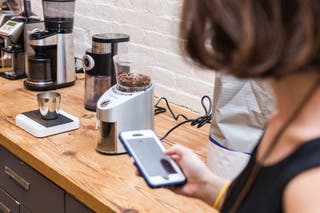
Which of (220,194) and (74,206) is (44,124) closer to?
(74,206)

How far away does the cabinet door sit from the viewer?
48.2 inches

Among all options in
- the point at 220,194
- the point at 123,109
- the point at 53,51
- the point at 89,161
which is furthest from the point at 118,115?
the point at 53,51

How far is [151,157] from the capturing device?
958 millimetres

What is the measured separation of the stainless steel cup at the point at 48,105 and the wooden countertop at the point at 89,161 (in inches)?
3.5

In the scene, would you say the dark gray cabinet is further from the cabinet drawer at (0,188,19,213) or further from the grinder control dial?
the grinder control dial

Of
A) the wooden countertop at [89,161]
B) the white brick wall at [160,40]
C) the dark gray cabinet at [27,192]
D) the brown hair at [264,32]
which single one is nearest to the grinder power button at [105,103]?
the wooden countertop at [89,161]

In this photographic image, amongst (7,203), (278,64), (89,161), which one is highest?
(278,64)

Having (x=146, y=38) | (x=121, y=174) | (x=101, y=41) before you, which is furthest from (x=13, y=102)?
(x=121, y=174)

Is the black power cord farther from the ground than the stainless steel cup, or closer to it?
closer to it

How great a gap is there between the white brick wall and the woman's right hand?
0.73m

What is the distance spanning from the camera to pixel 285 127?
0.60 meters

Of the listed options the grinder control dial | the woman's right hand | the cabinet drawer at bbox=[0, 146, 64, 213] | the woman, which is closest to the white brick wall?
the grinder control dial

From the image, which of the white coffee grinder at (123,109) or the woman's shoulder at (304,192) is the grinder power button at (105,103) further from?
the woman's shoulder at (304,192)

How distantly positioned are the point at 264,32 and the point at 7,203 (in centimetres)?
128
